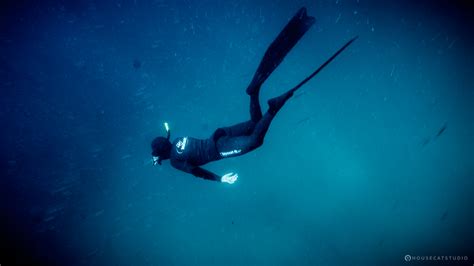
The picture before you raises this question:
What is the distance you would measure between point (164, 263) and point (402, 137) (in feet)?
76.4

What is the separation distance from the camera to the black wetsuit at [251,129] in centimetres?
397

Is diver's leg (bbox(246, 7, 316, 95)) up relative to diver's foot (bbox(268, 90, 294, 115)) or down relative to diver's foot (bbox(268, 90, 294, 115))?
up

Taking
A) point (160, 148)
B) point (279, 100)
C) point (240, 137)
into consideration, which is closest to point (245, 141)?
point (240, 137)

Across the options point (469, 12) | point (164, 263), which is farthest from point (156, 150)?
point (164, 263)

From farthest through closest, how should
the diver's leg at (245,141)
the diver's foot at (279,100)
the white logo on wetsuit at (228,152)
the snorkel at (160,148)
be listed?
the snorkel at (160,148) → the white logo on wetsuit at (228,152) → the diver's leg at (245,141) → the diver's foot at (279,100)

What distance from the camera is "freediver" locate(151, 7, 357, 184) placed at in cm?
402

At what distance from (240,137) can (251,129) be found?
1.11 feet

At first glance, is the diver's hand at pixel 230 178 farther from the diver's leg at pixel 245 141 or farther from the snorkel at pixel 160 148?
the snorkel at pixel 160 148

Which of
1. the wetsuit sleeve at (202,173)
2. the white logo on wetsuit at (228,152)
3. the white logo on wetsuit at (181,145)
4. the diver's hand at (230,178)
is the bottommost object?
the diver's hand at (230,178)

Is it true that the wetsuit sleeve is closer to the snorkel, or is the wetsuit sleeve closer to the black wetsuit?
the black wetsuit

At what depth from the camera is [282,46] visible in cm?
407

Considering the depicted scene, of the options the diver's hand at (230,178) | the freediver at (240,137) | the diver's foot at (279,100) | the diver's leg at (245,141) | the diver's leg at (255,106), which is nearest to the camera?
the diver's foot at (279,100)

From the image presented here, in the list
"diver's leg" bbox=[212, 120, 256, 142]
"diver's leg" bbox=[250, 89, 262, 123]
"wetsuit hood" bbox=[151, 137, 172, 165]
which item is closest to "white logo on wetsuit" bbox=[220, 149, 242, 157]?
"diver's leg" bbox=[212, 120, 256, 142]

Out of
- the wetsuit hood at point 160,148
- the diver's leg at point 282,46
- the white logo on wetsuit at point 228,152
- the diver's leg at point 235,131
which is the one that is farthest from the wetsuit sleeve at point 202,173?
the diver's leg at point 282,46
